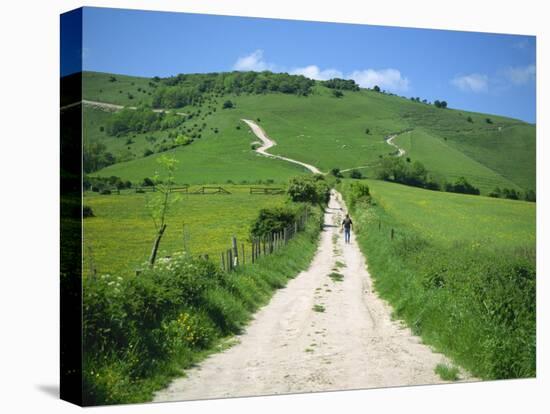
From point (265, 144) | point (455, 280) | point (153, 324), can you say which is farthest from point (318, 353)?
point (265, 144)

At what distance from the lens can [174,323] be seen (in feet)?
33.8

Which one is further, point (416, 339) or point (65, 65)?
point (416, 339)

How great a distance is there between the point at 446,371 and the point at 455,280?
178 cm

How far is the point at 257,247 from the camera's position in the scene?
46.1ft

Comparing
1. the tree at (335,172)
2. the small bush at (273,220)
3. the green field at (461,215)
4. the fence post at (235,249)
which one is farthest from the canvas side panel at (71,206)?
the green field at (461,215)

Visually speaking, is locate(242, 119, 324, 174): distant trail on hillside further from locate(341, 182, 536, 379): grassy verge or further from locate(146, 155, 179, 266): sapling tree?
locate(146, 155, 179, 266): sapling tree

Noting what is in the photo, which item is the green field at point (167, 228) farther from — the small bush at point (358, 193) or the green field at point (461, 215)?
the green field at point (461, 215)

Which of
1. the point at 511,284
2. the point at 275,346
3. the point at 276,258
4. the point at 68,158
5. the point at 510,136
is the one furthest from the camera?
the point at 276,258

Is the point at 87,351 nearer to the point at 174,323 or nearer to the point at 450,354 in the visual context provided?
the point at 174,323

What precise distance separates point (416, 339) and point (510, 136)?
4232 mm

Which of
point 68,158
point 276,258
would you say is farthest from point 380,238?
point 68,158

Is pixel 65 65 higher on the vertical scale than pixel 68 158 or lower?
higher

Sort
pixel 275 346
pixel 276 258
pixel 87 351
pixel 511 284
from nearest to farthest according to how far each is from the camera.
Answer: pixel 87 351 → pixel 275 346 → pixel 511 284 → pixel 276 258

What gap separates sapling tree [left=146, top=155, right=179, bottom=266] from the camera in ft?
35.2
